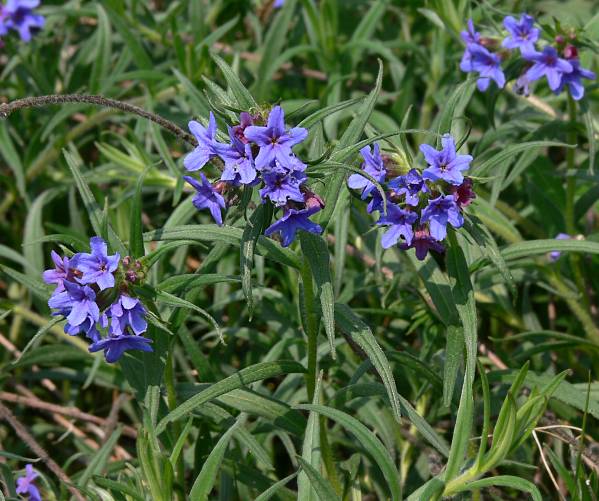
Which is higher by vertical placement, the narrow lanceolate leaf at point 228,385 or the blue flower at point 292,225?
the blue flower at point 292,225

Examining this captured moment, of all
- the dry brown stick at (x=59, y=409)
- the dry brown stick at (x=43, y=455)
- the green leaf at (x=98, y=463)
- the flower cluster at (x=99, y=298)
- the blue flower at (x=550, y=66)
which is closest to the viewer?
the flower cluster at (x=99, y=298)

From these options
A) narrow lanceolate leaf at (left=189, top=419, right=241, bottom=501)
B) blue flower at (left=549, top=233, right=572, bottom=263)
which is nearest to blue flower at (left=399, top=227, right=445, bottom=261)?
narrow lanceolate leaf at (left=189, top=419, right=241, bottom=501)

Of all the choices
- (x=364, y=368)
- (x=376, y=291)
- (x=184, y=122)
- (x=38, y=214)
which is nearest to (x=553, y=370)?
(x=376, y=291)

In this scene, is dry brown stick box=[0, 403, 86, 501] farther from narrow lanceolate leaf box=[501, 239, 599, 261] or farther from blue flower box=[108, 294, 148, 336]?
narrow lanceolate leaf box=[501, 239, 599, 261]

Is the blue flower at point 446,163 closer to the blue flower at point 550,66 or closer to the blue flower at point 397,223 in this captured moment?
the blue flower at point 397,223

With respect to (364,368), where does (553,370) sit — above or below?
below

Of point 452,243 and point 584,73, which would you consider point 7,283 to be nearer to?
point 452,243

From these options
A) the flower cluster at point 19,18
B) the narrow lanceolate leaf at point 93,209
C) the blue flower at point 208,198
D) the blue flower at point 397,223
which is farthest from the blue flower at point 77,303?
the flower cluster at point 19,18
